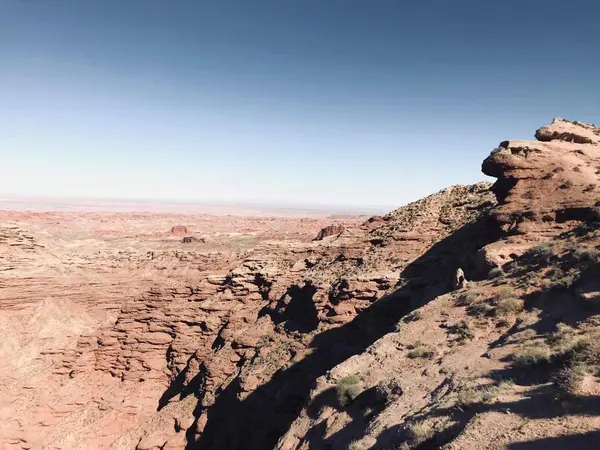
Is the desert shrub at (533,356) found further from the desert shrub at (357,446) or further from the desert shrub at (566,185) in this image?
the desert shrub at (566,185)

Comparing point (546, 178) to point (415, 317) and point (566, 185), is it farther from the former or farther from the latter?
point (415, 317)

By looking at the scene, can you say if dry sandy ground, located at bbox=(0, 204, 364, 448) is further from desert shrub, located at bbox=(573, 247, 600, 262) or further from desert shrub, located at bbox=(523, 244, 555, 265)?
desert shrub, located at bbox=(573, 247, 600, 262)

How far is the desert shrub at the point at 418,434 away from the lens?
298 inches

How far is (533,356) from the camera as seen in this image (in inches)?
340

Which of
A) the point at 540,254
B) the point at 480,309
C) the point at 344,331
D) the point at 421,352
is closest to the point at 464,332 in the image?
the point at 480,309

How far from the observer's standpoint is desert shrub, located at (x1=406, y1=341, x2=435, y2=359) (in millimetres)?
11559

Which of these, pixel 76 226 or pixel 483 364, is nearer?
pixel 483 364

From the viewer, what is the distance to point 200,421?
21078 millimetres

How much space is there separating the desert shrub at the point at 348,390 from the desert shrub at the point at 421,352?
1.95 m

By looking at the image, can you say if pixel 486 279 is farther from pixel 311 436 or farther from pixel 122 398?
pixel 122 398

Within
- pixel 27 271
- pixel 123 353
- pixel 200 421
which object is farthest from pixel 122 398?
pixel 27 271

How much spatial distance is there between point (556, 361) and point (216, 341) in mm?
21191

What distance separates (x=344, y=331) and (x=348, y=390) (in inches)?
323

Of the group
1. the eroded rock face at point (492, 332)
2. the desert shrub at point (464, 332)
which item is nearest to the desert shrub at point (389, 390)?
the eroded rock face at point (492, 332)
